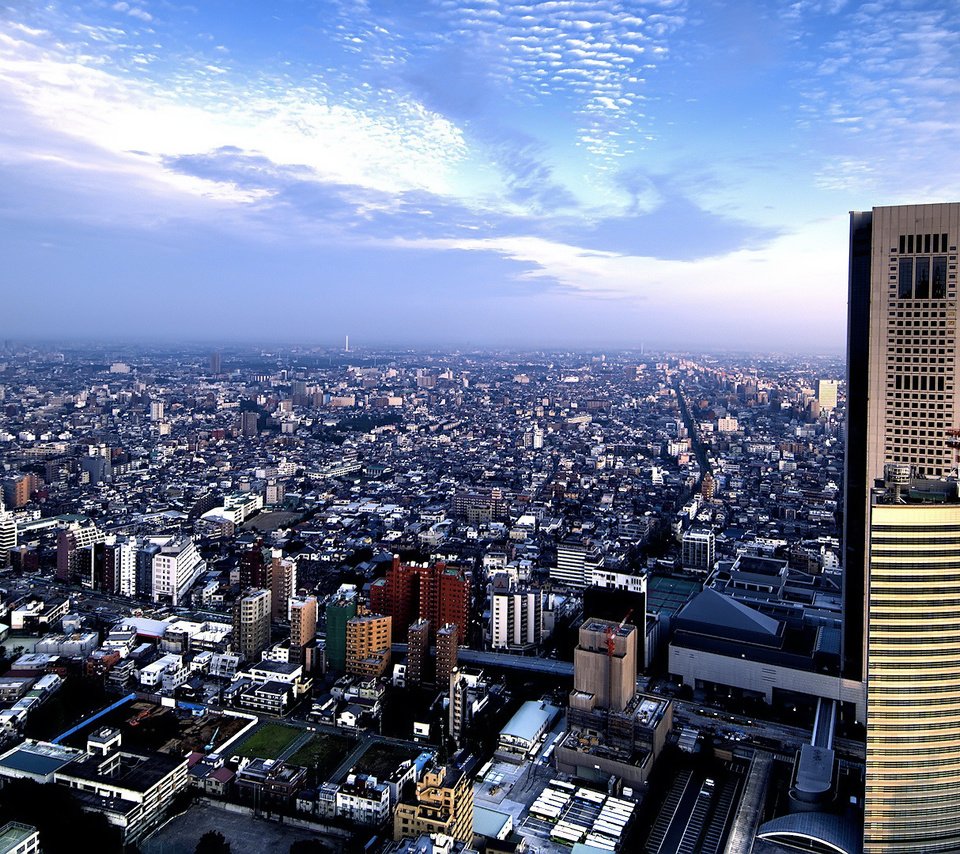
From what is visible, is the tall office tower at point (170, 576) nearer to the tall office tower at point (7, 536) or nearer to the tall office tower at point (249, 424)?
the tall office tower at point (7, 536)

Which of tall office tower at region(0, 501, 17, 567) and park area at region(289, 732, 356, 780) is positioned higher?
tall office tower at region(0, 501, 17, 567)

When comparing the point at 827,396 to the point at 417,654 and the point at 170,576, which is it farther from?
the point at 170,576

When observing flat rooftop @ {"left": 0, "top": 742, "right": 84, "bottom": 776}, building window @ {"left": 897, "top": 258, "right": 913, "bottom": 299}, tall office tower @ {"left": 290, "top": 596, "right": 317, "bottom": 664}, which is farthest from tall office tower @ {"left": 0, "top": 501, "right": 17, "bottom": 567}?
building window @ {"left": 897, "top": 258, "right": 913, "bottom": 299}

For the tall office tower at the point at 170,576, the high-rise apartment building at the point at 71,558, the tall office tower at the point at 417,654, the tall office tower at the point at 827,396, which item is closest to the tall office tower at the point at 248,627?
the tall office tower at the point at 417,654

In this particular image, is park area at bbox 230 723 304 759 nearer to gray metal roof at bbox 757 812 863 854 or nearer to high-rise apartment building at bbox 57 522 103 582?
gray metal roof at bbox 757 812 863 854

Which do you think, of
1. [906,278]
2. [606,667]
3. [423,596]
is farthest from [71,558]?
[906,278]

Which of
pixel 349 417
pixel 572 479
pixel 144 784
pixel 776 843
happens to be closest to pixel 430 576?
pixel 144 784
